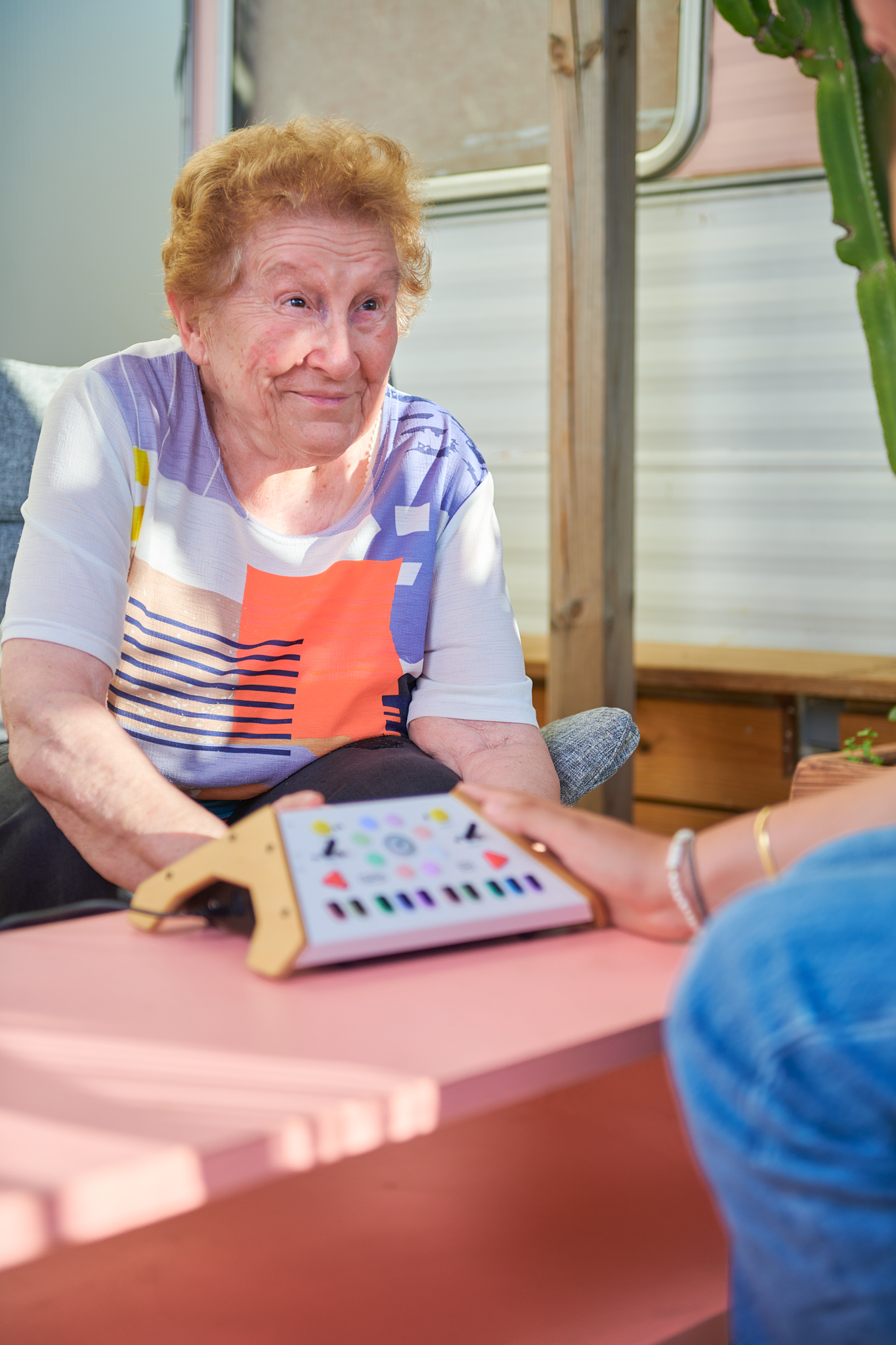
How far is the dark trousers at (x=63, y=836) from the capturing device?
1116 mm

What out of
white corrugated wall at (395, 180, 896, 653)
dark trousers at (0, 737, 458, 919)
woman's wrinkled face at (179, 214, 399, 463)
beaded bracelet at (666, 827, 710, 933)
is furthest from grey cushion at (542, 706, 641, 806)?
white corrugated wall at (395, 180, 896, 653)

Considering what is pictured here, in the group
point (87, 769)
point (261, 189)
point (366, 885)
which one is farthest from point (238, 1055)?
point (261, 189)

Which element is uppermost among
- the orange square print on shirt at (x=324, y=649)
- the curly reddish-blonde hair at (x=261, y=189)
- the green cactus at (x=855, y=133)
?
the green cactus at (x=855, y=133)

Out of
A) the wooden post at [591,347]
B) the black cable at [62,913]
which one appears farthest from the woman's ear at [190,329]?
the wooden post at [591,347]

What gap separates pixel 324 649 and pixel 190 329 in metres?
0.37

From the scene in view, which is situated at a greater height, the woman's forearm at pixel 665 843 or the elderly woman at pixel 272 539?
the elderly woman at pixel 272 539

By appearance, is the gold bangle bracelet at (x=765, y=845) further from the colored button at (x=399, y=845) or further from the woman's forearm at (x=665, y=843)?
the colored button at (x=399, y=845)

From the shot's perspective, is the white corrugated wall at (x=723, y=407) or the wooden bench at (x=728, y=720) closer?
the wooden bench at (x=728, y=720)

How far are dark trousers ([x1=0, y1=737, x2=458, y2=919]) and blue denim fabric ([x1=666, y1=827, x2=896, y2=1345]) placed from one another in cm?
69

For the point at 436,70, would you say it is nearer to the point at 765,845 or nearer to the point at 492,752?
the point at 492,752

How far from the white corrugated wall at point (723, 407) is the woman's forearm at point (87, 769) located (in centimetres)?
157

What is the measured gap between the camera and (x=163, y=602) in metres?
1.18

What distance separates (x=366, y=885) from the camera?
0.65 metres

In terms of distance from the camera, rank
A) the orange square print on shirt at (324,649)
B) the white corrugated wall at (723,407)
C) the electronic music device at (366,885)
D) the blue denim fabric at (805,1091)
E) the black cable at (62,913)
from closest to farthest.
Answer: the blue denim fabric at (805,1091)
the electronic music device at (366,885)
the black cable at (62,913)
the orange square print on shirt at (324,649)
the white corrugated wall at (723,407)
